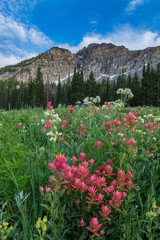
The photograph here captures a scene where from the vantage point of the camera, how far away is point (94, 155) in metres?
1.92

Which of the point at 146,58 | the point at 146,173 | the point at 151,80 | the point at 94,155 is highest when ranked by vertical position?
the point at 146,58

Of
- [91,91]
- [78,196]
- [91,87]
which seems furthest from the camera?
[91,91]

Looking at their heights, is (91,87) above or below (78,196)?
above

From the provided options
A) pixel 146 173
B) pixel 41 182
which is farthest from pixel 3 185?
pixel 146 173

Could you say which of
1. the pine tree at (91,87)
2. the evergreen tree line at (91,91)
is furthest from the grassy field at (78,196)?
the pine tree at (91,87)

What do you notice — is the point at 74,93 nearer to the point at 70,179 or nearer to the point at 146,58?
the point at 70,179

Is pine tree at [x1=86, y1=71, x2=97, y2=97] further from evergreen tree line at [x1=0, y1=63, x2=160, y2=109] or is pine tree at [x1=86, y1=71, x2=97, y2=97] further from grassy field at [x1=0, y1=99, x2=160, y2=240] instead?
grassy field at [x1=0, y1=99, x2=160, y2=240]

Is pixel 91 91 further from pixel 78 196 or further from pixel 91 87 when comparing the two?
pixel 78 196

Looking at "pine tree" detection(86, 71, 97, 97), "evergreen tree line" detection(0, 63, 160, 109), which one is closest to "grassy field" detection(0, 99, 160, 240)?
"evergreen tree line" detection(0, 63, 160, 109)

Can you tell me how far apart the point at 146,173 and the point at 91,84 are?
2205 inches

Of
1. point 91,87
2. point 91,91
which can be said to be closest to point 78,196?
point 91,87

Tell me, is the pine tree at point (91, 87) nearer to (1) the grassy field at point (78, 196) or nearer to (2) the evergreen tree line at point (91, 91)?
(2) the evergreen tree line at point (91, 91)

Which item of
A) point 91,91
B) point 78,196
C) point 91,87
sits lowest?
point 78,196

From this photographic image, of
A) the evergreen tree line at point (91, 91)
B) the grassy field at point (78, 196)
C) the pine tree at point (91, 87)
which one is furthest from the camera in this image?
the pine tree at point (91, 87)
